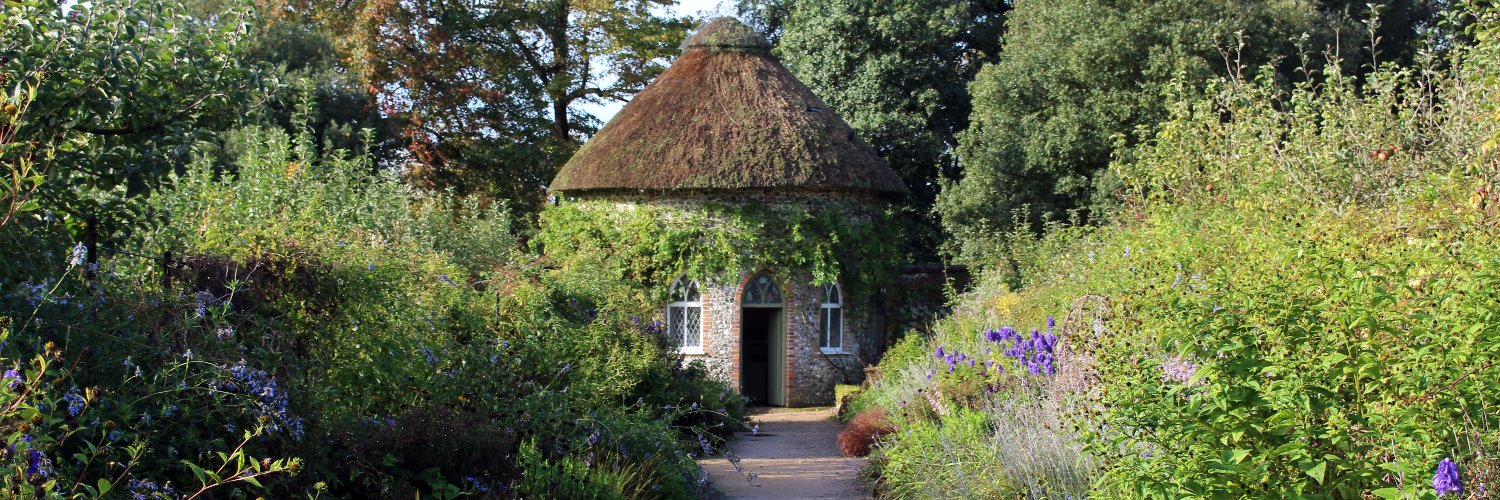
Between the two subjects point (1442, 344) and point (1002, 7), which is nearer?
point (1442, 344)

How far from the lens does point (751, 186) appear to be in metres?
16.4

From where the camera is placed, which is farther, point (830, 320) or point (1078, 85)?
point (1078, 85)

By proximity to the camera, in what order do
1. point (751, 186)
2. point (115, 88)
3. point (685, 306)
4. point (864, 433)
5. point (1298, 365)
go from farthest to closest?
point (685, 306) < point (751, 186) < point (864, 433) < point (115, 88) < point (1298, 365)

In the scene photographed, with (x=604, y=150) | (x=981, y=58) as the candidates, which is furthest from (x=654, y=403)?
(x=981, y=58)

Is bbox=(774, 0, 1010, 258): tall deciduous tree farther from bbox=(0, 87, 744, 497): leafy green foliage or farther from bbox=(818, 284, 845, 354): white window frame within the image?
bbox=(0, 87, 744, 497): leafy green foliage

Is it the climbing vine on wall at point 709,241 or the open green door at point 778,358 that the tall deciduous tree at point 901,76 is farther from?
the open green door at point 778,358

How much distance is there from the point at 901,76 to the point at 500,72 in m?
8.14

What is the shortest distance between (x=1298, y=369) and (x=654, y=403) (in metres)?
7.76

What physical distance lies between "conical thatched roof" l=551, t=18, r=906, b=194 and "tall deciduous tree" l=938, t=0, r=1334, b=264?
2.27m

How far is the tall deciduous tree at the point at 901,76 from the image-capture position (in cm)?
2188

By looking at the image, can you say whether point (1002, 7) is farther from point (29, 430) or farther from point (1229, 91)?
point (29, 430)

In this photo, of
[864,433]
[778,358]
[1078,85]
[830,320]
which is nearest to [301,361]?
[864,433]

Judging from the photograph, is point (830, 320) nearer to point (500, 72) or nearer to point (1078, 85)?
point (1078, 85)

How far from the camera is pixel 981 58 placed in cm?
2344
